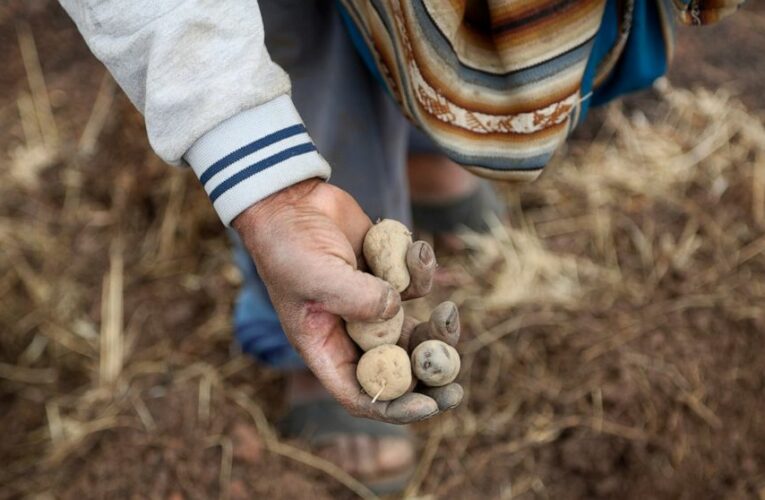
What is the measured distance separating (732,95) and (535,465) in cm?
128

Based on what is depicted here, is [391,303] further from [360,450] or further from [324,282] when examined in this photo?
[360,450]

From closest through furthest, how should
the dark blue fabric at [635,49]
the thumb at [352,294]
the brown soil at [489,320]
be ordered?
the thumb at [352,294] < the dark blue fabric at [635,49] < the brown soil at [489,320]

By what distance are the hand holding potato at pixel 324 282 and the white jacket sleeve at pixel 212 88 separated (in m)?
0.03

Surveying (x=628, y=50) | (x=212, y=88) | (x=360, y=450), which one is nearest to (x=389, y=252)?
(x=212, y=88)

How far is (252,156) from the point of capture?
935mm

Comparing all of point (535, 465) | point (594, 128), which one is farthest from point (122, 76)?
point (594, 128)

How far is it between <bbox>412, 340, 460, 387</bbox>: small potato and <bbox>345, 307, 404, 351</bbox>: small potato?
0.04m

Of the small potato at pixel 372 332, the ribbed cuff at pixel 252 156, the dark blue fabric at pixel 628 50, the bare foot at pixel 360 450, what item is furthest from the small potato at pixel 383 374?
the bare foot at pixel 360 450

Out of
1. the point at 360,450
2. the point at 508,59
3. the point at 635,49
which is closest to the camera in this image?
the point at 508,59

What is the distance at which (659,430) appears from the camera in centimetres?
162

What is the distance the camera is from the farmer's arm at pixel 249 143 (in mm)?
913

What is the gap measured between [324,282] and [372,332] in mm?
118

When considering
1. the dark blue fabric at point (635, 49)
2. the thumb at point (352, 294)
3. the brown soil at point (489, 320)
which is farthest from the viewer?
the brown soil at point (489, 320)

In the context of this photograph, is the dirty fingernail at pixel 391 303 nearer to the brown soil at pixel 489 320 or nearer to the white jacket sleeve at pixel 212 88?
the white jacket sleeve at pixel 212 88
